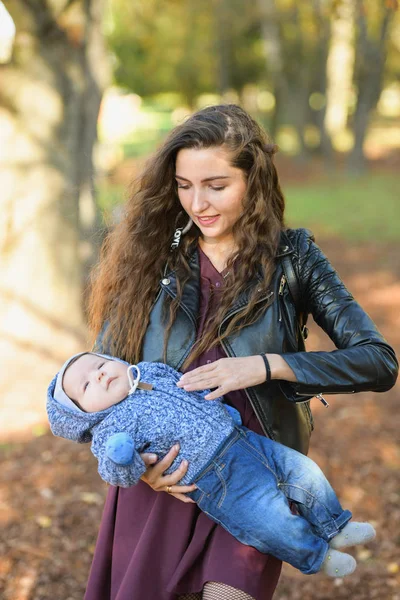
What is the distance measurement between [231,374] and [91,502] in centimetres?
308

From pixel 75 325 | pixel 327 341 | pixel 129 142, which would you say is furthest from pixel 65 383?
pixel 129 142

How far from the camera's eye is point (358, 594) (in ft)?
13.8

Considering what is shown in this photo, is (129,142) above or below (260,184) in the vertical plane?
below

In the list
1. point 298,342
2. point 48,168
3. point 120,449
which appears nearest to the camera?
point 120,449

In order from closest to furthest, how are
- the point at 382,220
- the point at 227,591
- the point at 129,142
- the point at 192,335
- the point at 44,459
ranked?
the point at 227,591 < the point at 192,335 < the point at 44,459 < the point at 382,220 < the point at 129,142

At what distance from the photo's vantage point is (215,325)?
A: 8.48 ft

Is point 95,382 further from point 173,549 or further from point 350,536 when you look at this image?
point 350,536

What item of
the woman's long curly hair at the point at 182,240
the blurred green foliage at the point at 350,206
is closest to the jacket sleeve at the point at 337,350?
the woman's long curly hair at the point at 182,240

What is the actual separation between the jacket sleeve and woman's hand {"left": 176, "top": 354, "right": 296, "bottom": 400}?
49 mm

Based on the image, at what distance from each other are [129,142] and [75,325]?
115ft

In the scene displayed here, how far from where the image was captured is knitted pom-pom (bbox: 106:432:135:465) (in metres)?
2.21

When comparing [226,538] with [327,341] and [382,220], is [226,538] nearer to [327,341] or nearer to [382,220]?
[327,341]

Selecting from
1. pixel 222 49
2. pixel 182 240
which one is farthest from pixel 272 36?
pixel 182 240

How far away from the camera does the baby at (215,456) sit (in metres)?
2.35
